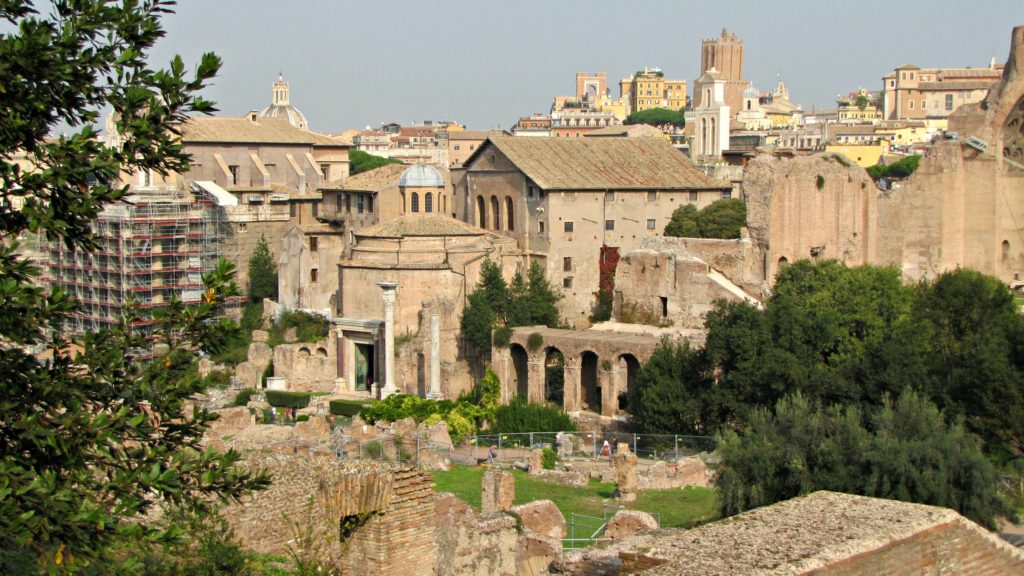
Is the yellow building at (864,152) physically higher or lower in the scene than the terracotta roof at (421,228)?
higher

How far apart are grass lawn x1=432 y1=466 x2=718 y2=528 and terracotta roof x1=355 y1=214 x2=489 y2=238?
1268 centimetres

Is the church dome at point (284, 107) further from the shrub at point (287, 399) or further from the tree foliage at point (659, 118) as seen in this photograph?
the tree foliage at point (659, 118)

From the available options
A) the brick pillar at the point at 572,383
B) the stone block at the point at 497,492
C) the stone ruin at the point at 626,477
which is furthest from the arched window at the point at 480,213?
the stone block at the point at 497,492

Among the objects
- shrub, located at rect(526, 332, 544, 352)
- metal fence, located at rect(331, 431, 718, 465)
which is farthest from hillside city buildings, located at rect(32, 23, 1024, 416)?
metal fence, located at rect(331, 431, 718, 465)

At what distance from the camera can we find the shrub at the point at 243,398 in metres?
37.7

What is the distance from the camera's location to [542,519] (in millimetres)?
20109

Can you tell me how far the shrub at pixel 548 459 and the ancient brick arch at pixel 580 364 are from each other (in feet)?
15.3

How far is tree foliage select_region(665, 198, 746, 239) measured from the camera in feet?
127

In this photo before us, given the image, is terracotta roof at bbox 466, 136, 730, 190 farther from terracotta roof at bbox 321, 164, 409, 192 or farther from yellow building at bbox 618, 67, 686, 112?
yellow building at bbox 618, 67, 686, 112

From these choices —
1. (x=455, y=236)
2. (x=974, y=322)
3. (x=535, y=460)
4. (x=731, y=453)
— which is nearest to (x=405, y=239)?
(x=455, y=236)

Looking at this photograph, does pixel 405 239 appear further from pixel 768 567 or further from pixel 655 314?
pixel 768 567

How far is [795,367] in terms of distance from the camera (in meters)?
28.6

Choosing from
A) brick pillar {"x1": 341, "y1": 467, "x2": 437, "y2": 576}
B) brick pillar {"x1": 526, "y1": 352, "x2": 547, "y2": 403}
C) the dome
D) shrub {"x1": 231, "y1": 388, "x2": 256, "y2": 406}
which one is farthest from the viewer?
the dome

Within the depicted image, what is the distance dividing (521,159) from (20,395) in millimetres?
33291
